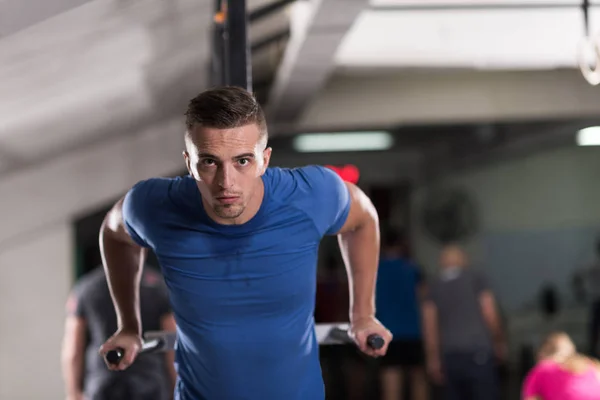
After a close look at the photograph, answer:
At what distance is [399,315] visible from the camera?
6.57 m

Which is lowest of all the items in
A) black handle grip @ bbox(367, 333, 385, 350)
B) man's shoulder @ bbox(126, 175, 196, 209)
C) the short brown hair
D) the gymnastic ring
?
black handle grip @ bbox(367, 333, 385, 350)

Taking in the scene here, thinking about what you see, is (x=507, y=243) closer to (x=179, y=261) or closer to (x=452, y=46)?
(x=452, y=46)

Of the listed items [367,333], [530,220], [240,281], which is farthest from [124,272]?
[530,220]

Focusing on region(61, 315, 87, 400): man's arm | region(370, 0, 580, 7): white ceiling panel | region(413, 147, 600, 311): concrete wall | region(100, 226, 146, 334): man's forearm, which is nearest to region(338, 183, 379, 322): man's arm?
region(100, 226, 146, 334): man's forearm

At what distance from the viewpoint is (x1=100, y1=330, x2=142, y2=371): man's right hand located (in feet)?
6.36

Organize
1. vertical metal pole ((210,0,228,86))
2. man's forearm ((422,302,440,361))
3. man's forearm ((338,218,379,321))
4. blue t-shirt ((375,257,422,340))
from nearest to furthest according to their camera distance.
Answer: man's forearm ((338,218,379,321)) < vertical metal pole ((210,0,228,86)) < man's forearm ((422,302,440,361)) < blue t-shirt ((375,257,422,340))

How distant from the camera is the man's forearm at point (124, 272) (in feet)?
6.59

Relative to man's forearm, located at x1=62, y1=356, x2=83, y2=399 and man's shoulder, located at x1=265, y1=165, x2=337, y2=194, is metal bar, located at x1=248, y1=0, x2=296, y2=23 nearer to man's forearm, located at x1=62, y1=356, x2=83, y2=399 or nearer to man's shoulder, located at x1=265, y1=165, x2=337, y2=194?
man's forearm, located at x1=62, y1=356, x2=83, y2=399

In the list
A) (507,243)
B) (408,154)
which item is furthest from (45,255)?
(507,243)

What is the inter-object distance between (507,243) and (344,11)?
546 cm

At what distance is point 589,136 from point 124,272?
6.77 meters

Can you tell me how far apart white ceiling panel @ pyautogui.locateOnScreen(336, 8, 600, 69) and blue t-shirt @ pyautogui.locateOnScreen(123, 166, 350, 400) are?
4086 mm

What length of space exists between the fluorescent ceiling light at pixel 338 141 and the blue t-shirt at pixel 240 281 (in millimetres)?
5814

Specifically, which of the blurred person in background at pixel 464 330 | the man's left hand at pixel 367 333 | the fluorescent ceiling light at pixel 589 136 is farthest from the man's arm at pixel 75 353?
the fluorescent ceiling light at pixel 589 136
